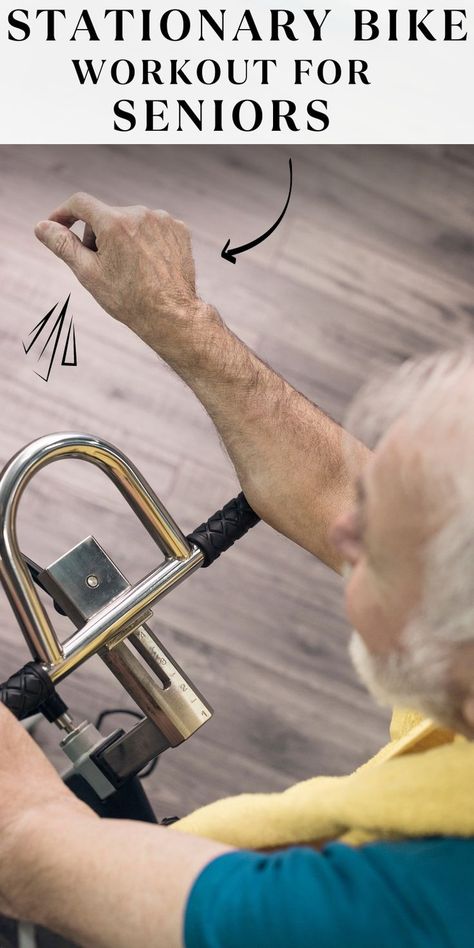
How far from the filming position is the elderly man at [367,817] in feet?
1.72

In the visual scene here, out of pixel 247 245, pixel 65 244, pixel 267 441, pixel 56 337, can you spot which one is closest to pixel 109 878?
pixel 267 441

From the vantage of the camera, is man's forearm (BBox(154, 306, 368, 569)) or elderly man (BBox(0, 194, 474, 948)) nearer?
elderly man (BBox(0, 194, 474, 948))

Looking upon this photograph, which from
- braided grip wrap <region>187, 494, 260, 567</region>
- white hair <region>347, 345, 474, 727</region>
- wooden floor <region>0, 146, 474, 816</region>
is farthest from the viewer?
wooden floor <region>0, 146, 474, 816</region>

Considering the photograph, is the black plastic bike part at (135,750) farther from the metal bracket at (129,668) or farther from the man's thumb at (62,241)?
the man's thumb at (62,241)

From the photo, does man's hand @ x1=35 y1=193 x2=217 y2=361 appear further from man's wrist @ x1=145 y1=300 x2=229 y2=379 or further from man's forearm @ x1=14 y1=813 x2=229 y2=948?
man's forearm @ x1=14 y1=813 x2=229 y2=948

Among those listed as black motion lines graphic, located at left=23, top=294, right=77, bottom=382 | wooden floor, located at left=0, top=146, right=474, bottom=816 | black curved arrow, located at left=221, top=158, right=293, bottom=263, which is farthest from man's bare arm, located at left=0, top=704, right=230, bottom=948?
black curved arrow, located at left=221, top=158, right=293, bottom=263

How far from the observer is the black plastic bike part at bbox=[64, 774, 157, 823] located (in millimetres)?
873

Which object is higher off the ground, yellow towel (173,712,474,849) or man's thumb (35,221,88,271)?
man's thumb (35,221,88,271)

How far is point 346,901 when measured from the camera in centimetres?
54

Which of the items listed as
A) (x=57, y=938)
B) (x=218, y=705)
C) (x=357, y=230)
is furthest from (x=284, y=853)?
(x=357, y=230)

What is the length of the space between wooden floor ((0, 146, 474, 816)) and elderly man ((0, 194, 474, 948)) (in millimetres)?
909

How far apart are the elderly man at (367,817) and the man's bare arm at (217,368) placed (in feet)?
0.62

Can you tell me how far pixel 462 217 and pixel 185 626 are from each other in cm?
111

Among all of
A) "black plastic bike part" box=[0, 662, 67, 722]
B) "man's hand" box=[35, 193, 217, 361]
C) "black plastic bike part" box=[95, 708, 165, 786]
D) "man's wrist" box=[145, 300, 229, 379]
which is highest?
"man's hand" box=[35, 193, 217, 361]
